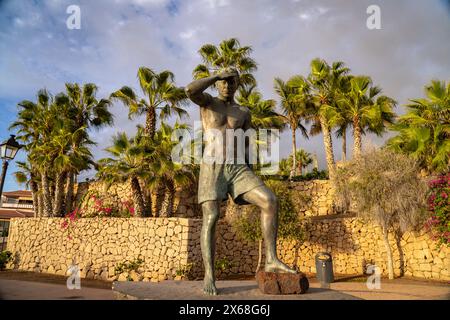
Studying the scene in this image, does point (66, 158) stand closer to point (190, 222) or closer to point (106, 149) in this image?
point (106, 149)

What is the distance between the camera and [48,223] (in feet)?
51.4

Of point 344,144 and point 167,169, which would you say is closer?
point 167,169

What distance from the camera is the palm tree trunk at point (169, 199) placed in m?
14.8

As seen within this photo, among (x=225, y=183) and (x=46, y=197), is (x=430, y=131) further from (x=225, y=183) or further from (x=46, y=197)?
(x=46, y=197)

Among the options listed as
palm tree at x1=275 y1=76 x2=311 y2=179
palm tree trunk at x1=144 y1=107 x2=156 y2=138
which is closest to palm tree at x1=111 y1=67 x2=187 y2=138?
palm tree trunk at x1=144 y1=107 x2=156 y2=138

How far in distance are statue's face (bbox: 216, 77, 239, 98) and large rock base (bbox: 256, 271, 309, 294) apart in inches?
80.6

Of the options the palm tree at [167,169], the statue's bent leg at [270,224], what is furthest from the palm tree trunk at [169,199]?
the statue's bent leg at [270,224]

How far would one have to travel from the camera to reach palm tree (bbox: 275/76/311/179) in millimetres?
18750

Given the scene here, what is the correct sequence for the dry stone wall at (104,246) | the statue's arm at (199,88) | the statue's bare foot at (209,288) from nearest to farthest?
1. the statue's bare foot at (209,288)
2. the statue's arm at (199,88)
3. the dry stone wall at (104,246)

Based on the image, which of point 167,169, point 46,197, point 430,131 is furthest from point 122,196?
point 430,131

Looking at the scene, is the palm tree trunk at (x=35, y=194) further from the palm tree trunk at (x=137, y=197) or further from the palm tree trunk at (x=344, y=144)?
the palm tree trunk at (x=344, y=144)

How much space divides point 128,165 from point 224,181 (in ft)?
36.4

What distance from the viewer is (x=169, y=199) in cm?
1496

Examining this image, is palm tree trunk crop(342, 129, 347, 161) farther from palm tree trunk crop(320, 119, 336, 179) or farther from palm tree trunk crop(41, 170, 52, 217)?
palm tree trunk crop(41, 170, 52, 217)
